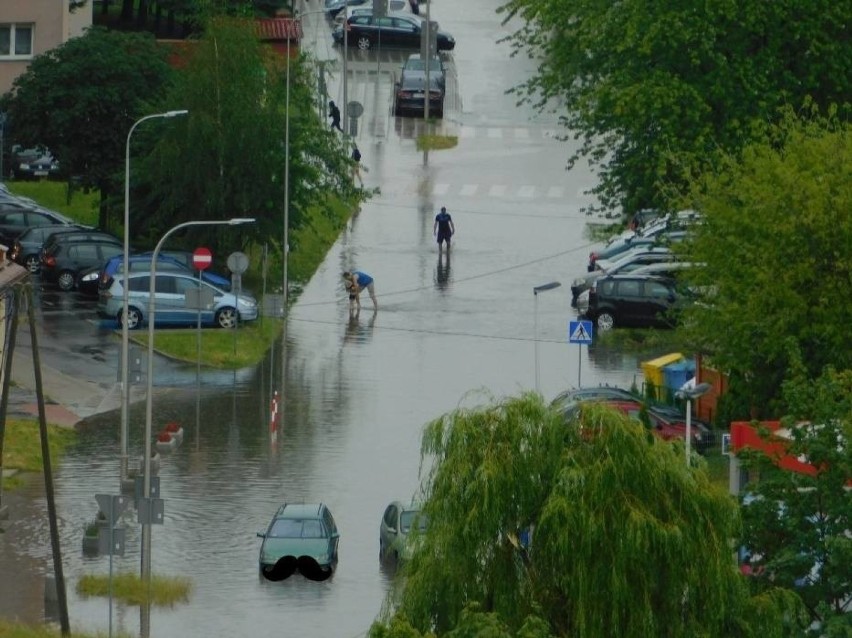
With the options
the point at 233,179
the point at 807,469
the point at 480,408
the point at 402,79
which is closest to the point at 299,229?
the point at 233,179

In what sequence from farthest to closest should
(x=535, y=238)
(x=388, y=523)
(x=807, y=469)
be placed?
(x=535, y=238)
(x=388, y=523)
(x=807, y=469)

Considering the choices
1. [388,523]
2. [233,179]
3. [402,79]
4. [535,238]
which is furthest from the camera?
[402,79]

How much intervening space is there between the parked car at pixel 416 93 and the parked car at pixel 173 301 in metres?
26.0

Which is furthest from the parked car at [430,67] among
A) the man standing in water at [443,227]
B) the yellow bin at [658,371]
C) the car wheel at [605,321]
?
the yellow bin at [658,371]

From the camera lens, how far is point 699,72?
5278 centimetres

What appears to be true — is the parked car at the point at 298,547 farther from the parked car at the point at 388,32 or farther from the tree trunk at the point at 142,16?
the parked car at the point at 388,32

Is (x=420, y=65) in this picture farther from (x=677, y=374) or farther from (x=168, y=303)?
(x=677, y=374)

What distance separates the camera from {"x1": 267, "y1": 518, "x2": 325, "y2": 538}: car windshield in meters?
37.6

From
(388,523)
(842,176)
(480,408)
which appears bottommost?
(388,523)

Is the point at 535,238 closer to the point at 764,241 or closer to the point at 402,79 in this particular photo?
the point at 402,79

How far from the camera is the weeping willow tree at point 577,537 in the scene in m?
26.0

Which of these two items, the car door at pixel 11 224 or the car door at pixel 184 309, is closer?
the car door at pixel 184 309

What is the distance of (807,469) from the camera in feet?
114

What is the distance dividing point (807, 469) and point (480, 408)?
28.8 ft
